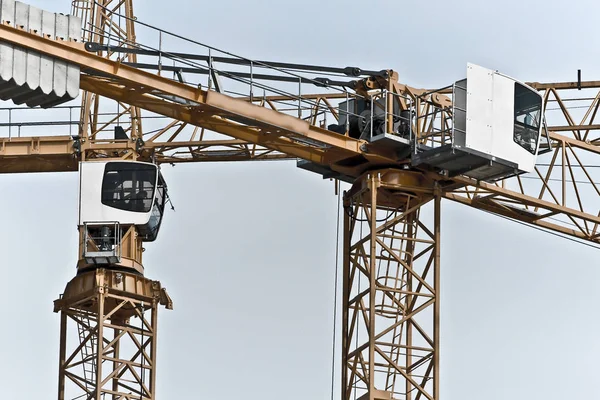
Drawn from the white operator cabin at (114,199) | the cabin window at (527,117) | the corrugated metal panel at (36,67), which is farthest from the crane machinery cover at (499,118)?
the white operator cabin at (114,199)

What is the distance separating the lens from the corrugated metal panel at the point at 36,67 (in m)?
60.2

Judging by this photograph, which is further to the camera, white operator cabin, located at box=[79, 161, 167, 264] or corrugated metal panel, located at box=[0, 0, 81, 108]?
white operator cabin, located at box=[79, 161, 167, 264]

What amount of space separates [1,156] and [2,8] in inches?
665

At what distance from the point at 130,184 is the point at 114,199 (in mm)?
737

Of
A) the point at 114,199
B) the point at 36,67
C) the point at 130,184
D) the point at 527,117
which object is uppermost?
the point at 527,117

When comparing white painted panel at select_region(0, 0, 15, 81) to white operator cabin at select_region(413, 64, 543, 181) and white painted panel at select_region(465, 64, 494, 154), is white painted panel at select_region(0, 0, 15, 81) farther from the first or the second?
white painted panel at select_region(465, 64, 494, 154)

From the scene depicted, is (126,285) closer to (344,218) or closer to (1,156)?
(1,156)

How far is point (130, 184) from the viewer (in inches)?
3017

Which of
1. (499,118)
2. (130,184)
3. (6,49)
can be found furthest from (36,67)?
(130,184)

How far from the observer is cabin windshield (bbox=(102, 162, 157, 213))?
3014 inches

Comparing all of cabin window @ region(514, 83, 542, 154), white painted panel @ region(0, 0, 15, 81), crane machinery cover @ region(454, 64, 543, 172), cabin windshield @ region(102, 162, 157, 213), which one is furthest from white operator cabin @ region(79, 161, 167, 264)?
white painted panel @ region(0, 0, 15, 81)

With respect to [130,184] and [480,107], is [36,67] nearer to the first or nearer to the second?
[480,107]

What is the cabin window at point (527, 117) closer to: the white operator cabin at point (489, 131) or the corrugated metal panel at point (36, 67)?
the white operator cabin at point (489, 131)

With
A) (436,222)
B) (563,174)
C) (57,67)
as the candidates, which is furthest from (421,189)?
(57,67)
